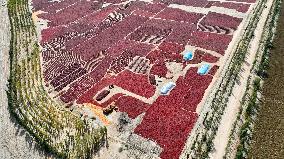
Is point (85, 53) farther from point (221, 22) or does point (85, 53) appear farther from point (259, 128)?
point (259, 128)

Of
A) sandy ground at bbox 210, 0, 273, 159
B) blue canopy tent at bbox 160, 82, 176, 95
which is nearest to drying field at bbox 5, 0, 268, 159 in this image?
blue canopy tent at bbox 160, 82, 176, 95

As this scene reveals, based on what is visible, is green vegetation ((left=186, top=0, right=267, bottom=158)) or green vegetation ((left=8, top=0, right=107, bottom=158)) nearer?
green vegetation ((left=186, top=0, right=267, bottom=158))

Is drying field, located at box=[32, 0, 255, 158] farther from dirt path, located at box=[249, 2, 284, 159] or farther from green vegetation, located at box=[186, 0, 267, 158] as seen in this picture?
dirt path, located at box=[249, 2, 284, 159]

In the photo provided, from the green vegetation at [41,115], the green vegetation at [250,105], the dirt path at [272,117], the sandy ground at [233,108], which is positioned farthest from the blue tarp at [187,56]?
the green vegetation at [41,115]

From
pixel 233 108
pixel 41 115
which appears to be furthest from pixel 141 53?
pixel 41 115

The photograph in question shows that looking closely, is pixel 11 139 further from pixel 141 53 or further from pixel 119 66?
pixel 141 53

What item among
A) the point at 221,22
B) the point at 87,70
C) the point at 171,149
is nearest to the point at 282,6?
the point at 221,22

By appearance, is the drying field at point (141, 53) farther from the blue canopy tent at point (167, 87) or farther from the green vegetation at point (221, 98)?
the green vegetation at point (221, 98)
